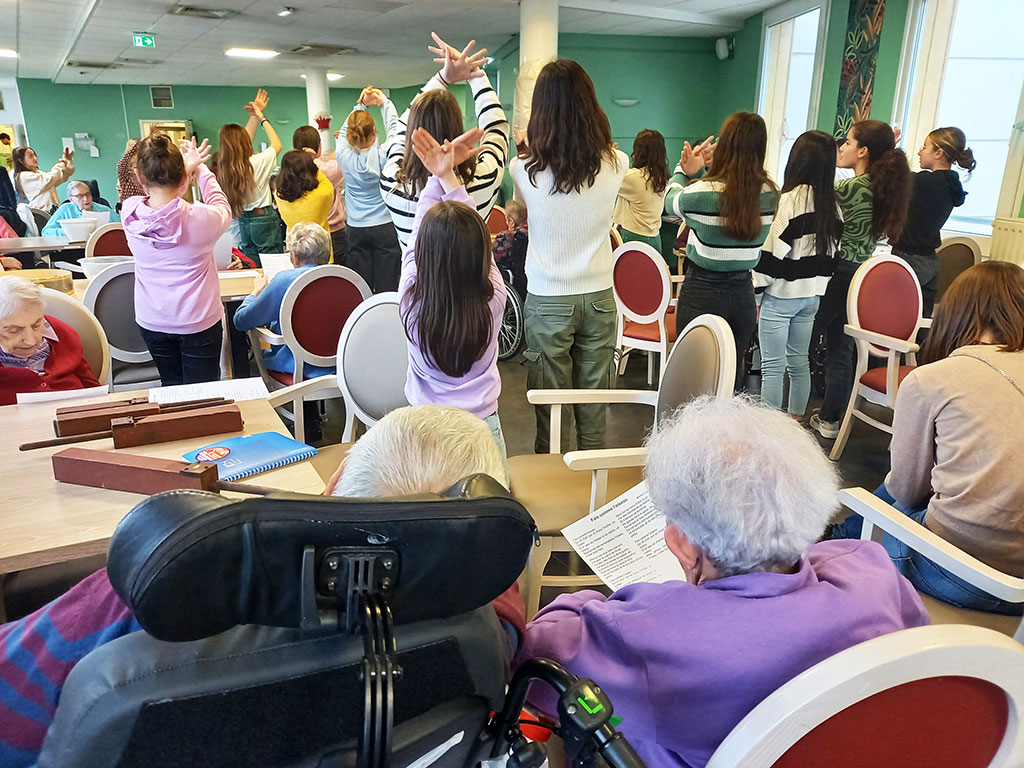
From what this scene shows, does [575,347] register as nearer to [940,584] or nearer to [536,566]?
[536,566]

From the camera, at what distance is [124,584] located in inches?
18.4

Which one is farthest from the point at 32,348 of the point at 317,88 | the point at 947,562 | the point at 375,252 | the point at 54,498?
the point at 317,88

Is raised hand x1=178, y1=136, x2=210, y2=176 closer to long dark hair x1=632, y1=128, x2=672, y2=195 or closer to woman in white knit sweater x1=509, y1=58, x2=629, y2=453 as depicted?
woman in white knit sweater x1=509, y1=58, x2=629, y2=453

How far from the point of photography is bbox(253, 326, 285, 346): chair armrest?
2.82 meters

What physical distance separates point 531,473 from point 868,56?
5648 millimetres

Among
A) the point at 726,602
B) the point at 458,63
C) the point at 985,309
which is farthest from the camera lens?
the point at 458,63

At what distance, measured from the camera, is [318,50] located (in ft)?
31.7

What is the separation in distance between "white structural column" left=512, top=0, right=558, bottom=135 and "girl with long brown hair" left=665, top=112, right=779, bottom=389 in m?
4.66

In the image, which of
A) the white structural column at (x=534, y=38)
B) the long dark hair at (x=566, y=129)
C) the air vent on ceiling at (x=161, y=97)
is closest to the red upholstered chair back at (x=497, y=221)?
the white structural column at (x=534, y=38)

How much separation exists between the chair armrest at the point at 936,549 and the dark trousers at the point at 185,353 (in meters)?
2.36

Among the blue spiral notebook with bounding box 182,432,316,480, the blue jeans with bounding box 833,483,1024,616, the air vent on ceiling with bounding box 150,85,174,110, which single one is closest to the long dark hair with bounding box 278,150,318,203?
the blue spiral notebook with bounding box 182,432,316,480

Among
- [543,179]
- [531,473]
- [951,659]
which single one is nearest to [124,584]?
[951,659]

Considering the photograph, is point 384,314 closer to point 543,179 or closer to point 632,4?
point 543,179

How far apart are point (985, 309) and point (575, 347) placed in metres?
1.25
